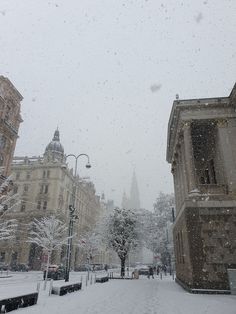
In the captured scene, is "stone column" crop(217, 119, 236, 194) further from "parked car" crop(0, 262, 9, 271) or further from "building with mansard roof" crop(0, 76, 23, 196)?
"parked car" crop(0, 262, 9, 271)

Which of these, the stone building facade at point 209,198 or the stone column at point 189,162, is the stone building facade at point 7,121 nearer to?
the stone building facade at point 209,198

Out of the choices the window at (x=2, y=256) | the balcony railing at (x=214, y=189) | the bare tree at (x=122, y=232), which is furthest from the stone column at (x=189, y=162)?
the window at (x=2, y=256)

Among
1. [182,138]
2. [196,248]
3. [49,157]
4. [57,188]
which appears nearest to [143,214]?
[57,188]

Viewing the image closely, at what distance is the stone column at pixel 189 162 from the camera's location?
62.4 feet

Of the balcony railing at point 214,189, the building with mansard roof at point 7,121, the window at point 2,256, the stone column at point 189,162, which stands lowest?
the window at point 2,256

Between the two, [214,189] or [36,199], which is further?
[36,199]

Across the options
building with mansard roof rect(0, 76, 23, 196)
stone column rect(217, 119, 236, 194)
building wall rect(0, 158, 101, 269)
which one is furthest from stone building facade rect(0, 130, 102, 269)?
stone column rect(217, 119, 236, 194)

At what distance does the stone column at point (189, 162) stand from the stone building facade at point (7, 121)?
26802 millimetres

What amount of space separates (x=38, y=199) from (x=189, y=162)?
45.1 meters

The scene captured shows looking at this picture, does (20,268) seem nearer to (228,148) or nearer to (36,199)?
(36,199)

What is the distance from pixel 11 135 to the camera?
4103cm

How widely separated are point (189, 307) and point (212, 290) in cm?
535

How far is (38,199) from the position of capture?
58.6 metres

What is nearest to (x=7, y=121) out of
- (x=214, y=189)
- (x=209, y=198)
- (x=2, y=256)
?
(x=2, y=256)
